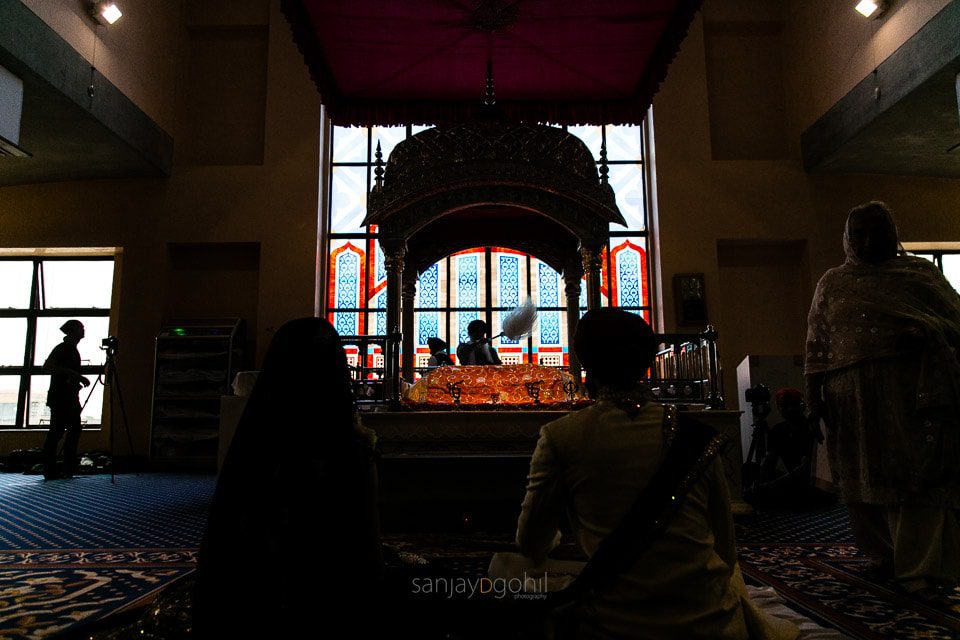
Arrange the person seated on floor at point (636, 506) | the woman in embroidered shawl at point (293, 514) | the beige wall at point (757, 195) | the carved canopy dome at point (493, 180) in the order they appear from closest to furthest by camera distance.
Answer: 1. the person seated on floor at point (636, 506)
2. the woman in embroidered shawl at point (293, 514)
3. the carved canopy dome at point (493, 180)
4. the beige wall at point (757, 195)

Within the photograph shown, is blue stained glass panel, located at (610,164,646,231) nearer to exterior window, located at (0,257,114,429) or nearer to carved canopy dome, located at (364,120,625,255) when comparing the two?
carved canopy dome, located at (364,120,625,255)

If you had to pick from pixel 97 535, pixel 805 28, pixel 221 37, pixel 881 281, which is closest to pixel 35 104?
pixel 221 37

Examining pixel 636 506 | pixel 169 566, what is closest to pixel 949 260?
pixel 636 506

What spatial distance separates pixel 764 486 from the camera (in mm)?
4742

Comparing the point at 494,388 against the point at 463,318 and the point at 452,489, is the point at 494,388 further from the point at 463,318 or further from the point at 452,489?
the point at 463,318

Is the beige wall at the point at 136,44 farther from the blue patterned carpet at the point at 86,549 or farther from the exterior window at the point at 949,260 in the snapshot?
the exterior window at the point at 949,260

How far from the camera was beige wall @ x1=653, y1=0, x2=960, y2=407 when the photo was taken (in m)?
8.06

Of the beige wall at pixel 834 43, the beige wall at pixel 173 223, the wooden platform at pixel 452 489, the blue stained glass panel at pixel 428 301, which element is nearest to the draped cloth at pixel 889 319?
the wooden platform at pixel 452 489

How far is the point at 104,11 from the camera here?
21.9ft

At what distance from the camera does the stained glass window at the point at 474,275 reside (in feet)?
27.3

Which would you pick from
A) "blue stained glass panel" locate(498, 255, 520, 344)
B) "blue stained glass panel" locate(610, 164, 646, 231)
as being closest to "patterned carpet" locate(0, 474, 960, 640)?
"blue stained glass panel" locate(498, 255, 520, 344)

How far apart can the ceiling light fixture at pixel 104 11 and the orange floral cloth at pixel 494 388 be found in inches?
208

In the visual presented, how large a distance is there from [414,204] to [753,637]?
393cm

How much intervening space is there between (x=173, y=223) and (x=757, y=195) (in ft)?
23.6
